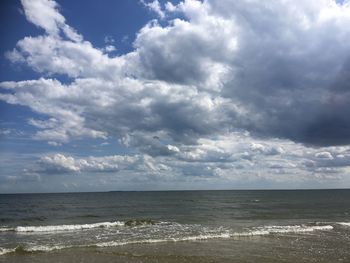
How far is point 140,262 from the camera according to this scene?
1759cm

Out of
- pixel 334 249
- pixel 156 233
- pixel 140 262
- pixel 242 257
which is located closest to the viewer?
pixel 140 262

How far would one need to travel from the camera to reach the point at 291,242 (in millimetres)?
23844

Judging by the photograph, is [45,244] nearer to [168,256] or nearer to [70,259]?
[70,259]

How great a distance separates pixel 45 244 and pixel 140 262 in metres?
9.33

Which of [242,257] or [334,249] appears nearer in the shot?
[242,257]

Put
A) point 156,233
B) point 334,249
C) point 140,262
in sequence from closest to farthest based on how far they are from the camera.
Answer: point 140,262, point 334,249, point 156,233

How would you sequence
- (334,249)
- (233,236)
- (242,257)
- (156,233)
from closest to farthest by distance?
(242,257) < (334,249) < (233,236) < (156,233)

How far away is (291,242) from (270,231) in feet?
18.5

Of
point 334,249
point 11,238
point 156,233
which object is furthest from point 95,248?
point 334,249

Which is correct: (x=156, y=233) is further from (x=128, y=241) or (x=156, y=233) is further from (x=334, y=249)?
(x=334, y=249)

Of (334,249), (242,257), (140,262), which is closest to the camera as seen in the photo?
(140,262)

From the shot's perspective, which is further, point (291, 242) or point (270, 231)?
point (270, 231)

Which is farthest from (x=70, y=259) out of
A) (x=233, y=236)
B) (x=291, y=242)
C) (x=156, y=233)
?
(x=291, y=242)

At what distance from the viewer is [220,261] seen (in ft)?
58.6
